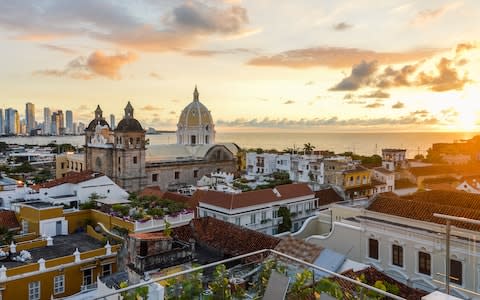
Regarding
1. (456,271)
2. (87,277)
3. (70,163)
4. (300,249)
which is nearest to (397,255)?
(456,271)

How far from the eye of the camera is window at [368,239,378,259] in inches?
619

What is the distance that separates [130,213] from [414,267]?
13030 millimetres

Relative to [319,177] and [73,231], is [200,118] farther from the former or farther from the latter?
[73,231]

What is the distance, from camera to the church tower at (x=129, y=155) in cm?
4147

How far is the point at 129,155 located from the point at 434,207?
106ft

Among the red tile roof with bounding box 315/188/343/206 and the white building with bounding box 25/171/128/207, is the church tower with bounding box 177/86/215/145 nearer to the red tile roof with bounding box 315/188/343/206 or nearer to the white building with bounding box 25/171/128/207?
the red tile roof with bounding box 315/188/343/206

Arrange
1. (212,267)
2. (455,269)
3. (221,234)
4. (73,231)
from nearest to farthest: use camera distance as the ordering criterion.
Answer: (212,267) < (455,269) < (221,234) < (73,231)

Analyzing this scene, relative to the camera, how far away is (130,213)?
20531 millimetres

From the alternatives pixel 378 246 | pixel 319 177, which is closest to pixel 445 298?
pixel 378 246

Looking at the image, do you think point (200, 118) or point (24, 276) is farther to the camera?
point (200, 118)

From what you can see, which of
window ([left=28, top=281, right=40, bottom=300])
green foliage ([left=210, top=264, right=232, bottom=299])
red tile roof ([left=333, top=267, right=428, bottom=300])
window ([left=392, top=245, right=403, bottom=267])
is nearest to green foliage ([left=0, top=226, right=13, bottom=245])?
window ([left=28, top=281, right=40, bottom=300])

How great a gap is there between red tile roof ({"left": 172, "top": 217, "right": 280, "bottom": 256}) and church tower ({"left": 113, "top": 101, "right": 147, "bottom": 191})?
24.7m

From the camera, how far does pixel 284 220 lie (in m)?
25.1

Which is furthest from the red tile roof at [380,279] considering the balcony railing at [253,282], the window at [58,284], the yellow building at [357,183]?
the yellow building at [357,183]
